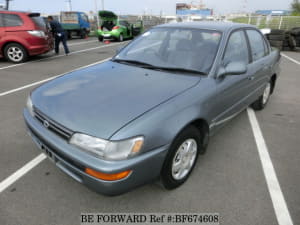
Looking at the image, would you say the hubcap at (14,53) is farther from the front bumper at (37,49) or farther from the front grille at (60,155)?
the front grille at (60,155)

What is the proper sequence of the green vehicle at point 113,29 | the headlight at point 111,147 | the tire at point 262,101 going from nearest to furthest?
1. the headlight at point 111,147
2. the tire at point 262,101
3. the green vehicle at point 113,29

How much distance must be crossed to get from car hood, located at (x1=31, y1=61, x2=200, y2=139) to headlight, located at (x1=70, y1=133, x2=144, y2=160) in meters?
0.05

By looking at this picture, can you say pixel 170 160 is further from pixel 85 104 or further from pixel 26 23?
pixel 26 23

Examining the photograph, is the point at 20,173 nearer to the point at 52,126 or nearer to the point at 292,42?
the point at 52,126

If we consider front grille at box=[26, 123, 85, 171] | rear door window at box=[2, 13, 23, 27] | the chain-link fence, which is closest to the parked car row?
the chain-link fence

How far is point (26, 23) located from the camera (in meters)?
7.82

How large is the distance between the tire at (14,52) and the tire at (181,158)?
7.87 m

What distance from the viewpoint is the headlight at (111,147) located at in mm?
1646

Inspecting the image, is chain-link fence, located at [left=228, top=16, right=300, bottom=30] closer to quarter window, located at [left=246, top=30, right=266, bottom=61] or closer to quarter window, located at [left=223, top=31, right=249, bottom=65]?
quarter window, located at [left=246, top=30, right=266, bottom=61]

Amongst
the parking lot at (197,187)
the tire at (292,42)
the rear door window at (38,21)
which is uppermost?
the rear door window at (38,21)

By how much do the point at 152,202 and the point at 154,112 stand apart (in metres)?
0.91

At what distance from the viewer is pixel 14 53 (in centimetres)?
798

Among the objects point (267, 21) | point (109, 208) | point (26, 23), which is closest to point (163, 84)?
point (109, 208)

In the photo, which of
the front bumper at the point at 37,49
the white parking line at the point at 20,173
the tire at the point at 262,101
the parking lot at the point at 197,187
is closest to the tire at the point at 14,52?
the front bumper at the point at 37,49
